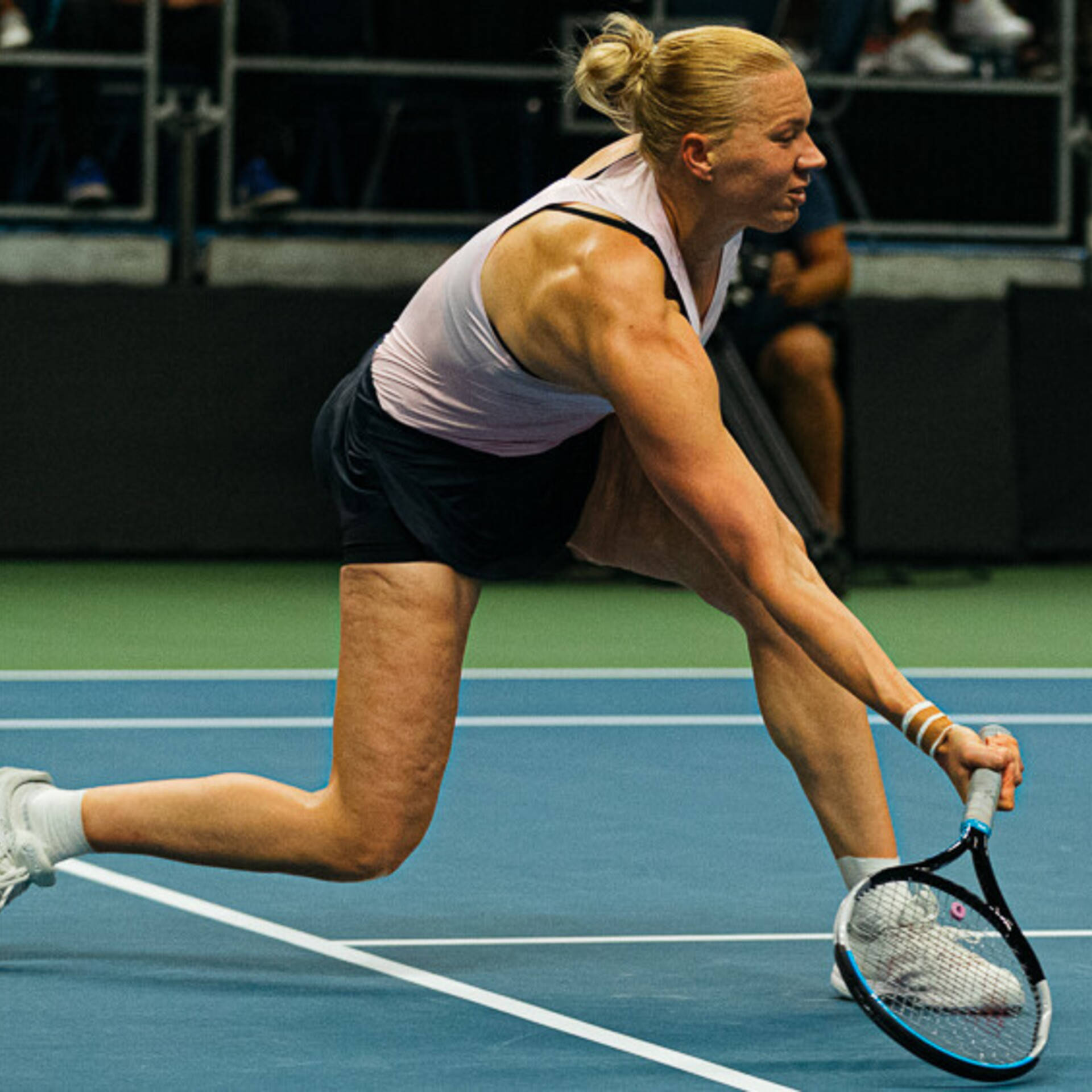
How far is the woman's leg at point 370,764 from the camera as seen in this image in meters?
3.91

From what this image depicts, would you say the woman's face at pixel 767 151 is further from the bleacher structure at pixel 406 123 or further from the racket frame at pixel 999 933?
the bleacher structure at pixel 406 123

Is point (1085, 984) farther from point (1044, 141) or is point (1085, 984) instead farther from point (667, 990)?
point (1044, 141)

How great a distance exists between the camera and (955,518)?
395 inches

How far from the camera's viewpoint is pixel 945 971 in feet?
11.6

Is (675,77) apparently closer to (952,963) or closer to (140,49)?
(952,963)

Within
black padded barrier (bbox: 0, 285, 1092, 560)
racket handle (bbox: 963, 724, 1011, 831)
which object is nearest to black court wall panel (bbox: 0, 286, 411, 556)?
black padded barrier (bbox: 0, 285, 1092, 560)

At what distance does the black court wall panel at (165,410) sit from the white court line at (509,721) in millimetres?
3339

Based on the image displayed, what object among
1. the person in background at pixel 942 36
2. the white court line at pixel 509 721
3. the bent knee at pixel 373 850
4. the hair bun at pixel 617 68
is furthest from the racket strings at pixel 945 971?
the person in background at pixel 942 36

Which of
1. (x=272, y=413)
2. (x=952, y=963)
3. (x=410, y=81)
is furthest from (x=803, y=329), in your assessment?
(x=952, y=963)

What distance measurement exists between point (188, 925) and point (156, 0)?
664 centimetres

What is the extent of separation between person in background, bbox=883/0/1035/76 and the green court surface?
2.36 m

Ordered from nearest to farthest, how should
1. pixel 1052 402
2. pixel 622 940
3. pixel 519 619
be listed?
pixel 622 940, pixel 519 619, pixel 1052 402

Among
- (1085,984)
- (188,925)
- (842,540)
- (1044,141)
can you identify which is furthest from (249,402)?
(1085,984)

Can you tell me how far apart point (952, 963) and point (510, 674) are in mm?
3907
